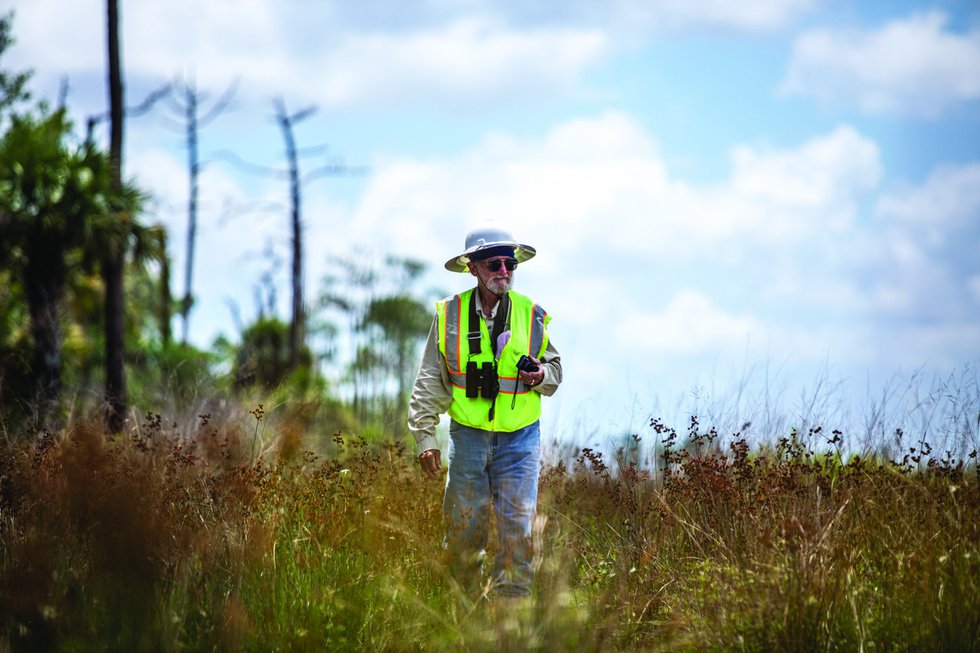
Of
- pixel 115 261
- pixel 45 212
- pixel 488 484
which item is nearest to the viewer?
pixel 488 484

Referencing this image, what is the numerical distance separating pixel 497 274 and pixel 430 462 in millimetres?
1137

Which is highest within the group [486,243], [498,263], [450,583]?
[486,243]

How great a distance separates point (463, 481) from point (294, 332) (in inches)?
834

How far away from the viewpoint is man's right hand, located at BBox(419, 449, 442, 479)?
574 centimetres

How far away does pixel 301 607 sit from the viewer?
5012 mm

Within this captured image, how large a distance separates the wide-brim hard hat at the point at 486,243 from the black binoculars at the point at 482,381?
0.67 meters

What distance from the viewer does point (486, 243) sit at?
19.2 feet

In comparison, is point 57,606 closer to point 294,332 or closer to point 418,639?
point 418,639

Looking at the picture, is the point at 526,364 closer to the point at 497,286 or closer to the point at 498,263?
the point at 497,286

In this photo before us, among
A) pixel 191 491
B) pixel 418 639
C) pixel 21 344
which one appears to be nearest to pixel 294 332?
pixel 21 344

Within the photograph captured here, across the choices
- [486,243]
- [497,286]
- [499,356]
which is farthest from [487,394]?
[486,243]

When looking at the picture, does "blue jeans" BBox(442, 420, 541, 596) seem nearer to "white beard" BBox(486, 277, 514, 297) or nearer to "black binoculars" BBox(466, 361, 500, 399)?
"black binoculars" BBox(466, 361, 500, 399)

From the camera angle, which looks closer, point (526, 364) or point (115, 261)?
point (526, 364)

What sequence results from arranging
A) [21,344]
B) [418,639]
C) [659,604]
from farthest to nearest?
[21,344], [659,604], [418,639]
